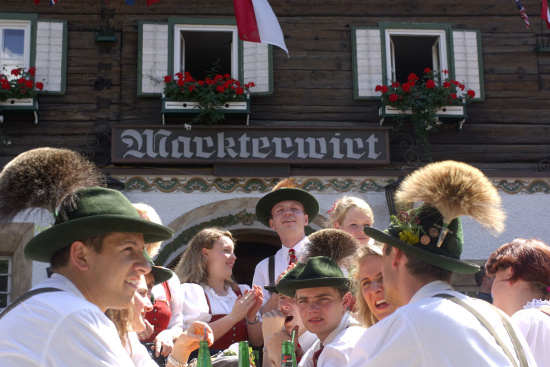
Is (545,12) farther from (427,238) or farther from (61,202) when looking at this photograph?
(61,202)

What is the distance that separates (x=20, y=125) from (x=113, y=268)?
6.98 meters

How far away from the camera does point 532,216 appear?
30.6 ft

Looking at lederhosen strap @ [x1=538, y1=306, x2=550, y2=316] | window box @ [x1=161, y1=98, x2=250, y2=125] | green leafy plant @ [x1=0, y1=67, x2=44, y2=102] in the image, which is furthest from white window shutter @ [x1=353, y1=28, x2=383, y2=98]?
lederhosen strap @ [x1=538, y1=306, x2=550, y2=316]

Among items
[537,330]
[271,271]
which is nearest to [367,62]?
[271,271]

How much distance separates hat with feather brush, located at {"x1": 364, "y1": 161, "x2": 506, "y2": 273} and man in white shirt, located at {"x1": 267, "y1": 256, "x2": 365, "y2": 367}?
0.88 meters

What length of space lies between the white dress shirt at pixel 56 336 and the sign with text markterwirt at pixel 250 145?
6559 mm

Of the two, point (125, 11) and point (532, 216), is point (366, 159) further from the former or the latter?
point (125, 11)

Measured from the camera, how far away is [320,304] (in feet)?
12.7

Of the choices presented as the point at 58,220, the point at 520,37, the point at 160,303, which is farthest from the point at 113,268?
the point at 520,37

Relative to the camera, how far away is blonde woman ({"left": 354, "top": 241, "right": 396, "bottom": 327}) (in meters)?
3.80

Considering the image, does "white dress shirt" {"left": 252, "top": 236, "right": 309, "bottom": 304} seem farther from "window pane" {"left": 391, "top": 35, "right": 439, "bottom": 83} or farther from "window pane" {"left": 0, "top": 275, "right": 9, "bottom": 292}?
"window pane" {"left": 391, "top": 35, "right": 439, "bottom": 83}

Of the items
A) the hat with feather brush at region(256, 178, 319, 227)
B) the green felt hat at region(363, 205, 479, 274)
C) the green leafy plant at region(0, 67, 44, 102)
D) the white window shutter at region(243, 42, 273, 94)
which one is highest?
the white window shutter at region(243, 42, 273, 94)

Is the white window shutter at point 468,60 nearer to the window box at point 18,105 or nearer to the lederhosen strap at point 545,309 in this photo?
the window box at point 18,105

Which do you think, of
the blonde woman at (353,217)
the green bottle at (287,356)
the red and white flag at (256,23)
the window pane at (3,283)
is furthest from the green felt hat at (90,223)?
the window pane at (3,283)
